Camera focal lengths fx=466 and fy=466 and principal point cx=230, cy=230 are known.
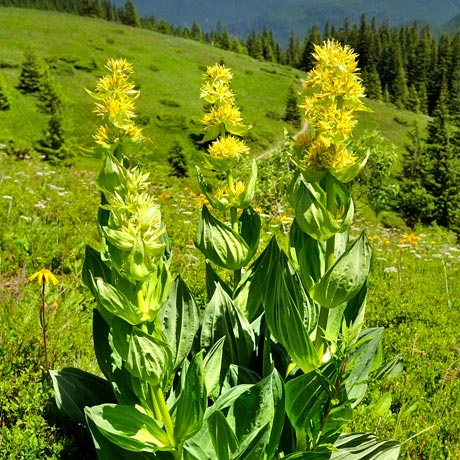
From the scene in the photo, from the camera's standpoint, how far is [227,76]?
8.47ft

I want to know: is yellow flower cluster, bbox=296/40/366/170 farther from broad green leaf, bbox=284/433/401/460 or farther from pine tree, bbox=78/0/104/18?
pine tree, bbox=78/0/104/18

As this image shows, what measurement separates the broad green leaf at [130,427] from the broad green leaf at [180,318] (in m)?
0.42

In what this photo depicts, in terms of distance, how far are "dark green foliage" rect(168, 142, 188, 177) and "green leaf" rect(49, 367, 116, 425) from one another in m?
26.2

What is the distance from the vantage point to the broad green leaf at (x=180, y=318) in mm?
2373

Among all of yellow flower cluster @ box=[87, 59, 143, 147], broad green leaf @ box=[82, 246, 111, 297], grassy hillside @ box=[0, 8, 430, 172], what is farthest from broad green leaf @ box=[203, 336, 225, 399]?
grassy hillside @ box=[0, 8, 430, 172]

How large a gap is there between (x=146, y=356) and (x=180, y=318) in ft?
2.04

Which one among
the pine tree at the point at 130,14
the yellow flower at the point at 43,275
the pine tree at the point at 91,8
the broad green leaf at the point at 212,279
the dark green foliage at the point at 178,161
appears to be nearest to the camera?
the broad green leaf at the point at 212,279

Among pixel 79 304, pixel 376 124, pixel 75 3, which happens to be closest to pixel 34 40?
pixel 376 124

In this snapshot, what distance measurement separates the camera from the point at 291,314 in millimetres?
2096

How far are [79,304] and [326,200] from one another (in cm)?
302

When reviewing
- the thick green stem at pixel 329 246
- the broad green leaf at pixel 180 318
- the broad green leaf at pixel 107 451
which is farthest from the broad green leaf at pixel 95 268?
the thick green stem at pixel 329 246

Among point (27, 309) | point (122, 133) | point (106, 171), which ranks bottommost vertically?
point (27, 309)

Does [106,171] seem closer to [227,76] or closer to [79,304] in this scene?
[227,76]

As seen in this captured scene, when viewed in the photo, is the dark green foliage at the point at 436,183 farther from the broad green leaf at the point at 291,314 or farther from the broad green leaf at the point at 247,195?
the broad green leaf at the point at 291,314
